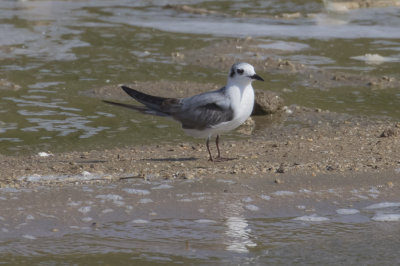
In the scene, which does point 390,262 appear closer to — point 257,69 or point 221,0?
point 257,69

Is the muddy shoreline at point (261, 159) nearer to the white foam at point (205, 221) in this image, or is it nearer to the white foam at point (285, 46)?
the white foam at point (205, 221)

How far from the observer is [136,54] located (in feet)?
38.7

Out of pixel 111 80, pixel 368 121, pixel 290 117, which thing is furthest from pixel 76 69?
pixel 368 121

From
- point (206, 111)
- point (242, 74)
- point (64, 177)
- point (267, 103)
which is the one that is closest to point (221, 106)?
point (206, 111)

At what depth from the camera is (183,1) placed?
59.1 ft

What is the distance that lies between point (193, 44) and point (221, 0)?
5.64m

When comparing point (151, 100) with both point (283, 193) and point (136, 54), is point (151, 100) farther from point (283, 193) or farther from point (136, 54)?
point (136, 54)

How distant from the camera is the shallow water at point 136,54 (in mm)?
8078

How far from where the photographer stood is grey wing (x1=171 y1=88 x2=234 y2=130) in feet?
20.7

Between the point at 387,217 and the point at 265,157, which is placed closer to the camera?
the point at 387,217

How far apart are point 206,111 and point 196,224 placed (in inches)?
71.5

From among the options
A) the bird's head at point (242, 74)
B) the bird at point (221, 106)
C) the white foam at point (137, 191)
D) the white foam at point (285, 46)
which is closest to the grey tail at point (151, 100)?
the bird at point (221, 106)

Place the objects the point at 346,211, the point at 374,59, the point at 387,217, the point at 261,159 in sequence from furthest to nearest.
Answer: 1. the point at 374,59
2. the point at 261,159
3. the point at 346,211
4. the point at 387,217

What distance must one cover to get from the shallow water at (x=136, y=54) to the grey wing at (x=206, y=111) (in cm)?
116
